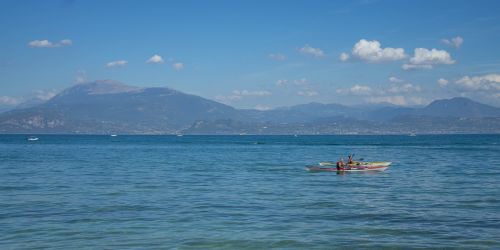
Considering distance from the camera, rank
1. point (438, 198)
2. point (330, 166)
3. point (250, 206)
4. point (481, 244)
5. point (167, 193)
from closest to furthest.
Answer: point (481, 244) → point (250, 206) → point (438, 198) → point (167, 193) → point (330, 166)

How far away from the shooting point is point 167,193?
42.2 m

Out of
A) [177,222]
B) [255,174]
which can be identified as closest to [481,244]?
[177,222]

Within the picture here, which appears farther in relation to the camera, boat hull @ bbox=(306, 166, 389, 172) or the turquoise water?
boat hull @ bbox=(306, 166, 389, 172)

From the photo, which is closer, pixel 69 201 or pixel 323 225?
pixel 323 225

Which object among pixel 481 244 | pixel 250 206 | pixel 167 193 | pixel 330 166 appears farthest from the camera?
pixel 330 166

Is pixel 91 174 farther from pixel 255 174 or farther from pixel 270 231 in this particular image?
pixel 270 231

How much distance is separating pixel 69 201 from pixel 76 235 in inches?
477

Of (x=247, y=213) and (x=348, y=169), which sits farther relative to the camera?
(x=348, y=169)

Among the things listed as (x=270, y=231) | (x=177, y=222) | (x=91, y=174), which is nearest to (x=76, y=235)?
(x=177, y=222)

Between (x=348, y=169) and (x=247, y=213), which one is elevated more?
(x=348, y=169)

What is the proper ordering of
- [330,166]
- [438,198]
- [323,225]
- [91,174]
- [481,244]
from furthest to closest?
[330,166] < [91,174] < [438,198] < [323,225] < [481,244]

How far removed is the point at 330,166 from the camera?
231ft

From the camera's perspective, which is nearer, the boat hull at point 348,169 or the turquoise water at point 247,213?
the turquoise water at point 247,213

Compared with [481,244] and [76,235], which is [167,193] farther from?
[481,244]
